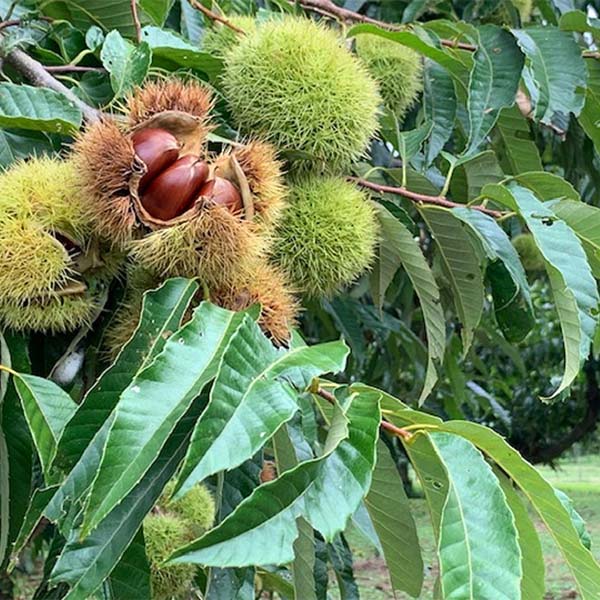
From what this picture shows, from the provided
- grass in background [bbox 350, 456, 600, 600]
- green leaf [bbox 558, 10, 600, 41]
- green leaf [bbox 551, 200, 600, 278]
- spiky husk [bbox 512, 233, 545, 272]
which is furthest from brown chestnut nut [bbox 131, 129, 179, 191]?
grass in background [bbox 350, 456, 600, 600]

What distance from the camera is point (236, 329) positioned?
0.62 meters

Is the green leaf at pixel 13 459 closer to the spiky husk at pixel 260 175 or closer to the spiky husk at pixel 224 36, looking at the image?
the spiky husk at pixel 260 175

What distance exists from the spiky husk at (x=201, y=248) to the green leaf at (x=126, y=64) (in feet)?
0.71

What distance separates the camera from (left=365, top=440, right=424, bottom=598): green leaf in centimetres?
Answer: 85

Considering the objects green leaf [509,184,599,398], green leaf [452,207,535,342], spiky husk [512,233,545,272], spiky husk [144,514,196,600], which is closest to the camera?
green leaf [509,184,599,398]

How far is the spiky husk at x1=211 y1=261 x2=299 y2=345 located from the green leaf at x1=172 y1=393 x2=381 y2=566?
168 mm

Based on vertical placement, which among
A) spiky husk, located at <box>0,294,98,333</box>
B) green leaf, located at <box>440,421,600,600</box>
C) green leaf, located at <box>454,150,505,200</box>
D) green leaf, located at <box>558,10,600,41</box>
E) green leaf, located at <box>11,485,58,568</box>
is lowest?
green leaf, located at <box>11,485,58,568</box>

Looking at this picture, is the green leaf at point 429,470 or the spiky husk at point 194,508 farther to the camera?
the spiky husk at point 194,508

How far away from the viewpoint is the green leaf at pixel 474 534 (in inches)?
21.0

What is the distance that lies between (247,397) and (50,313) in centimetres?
29

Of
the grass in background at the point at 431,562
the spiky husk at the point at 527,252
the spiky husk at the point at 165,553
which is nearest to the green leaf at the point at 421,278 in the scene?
the spiky husk at the point at 165,553

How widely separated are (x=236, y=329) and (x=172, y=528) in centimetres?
54

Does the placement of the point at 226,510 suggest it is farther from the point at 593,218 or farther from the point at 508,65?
the point at 508,65

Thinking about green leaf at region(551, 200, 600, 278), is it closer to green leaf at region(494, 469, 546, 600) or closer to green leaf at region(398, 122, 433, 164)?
green leaf at region(398, 122, 433, 164)
